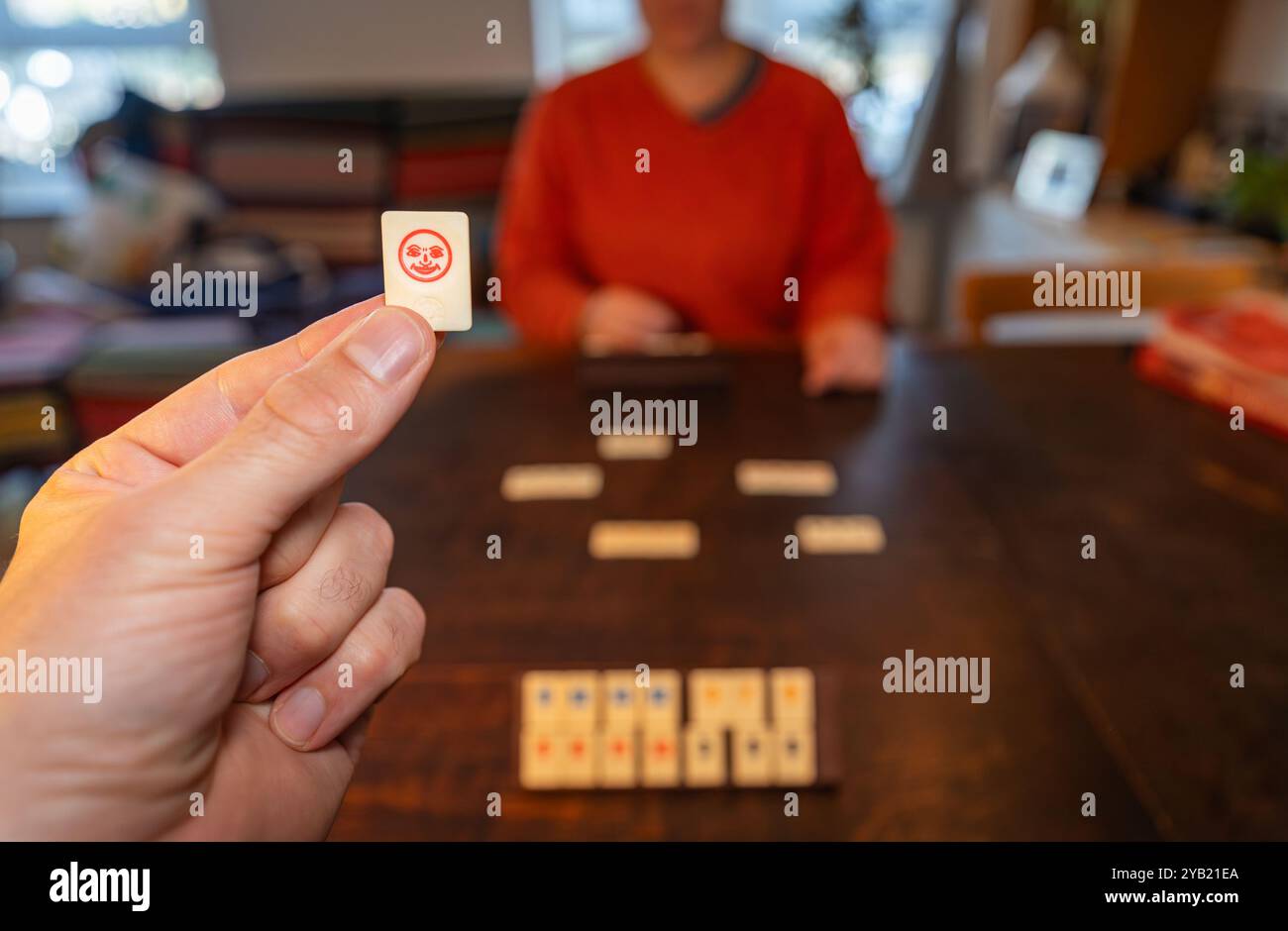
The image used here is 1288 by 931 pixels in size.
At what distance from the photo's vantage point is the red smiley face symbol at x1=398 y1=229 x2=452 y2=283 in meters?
0.39

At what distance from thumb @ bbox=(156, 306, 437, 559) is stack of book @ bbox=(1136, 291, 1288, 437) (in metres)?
1.13

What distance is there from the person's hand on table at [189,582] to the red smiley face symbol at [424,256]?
20 millimetres

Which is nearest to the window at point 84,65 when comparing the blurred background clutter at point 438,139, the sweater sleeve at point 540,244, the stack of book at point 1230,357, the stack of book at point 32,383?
the blurred background clutter at point 438,139

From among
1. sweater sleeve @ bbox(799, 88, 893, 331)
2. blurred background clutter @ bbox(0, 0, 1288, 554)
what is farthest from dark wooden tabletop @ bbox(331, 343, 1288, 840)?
blurred background clutter @ bbox(0, 0, 1288, 554)

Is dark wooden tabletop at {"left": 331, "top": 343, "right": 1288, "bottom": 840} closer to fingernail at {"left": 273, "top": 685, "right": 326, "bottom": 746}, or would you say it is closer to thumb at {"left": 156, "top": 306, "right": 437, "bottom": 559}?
fingernail at {"left": 273, "top": 685, "right": 326, "bottom": 746}

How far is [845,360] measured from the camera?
4.08 feet

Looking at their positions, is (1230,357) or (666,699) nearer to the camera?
(666,699)

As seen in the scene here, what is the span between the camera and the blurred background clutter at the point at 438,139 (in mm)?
2375

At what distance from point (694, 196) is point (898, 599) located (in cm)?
88

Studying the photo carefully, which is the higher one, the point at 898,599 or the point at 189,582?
the point at 189,582

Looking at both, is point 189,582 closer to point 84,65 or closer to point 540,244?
point 540,244

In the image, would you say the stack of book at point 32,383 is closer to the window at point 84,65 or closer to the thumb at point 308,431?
the window at point 84,65

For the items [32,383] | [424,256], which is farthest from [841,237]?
[32,383]
